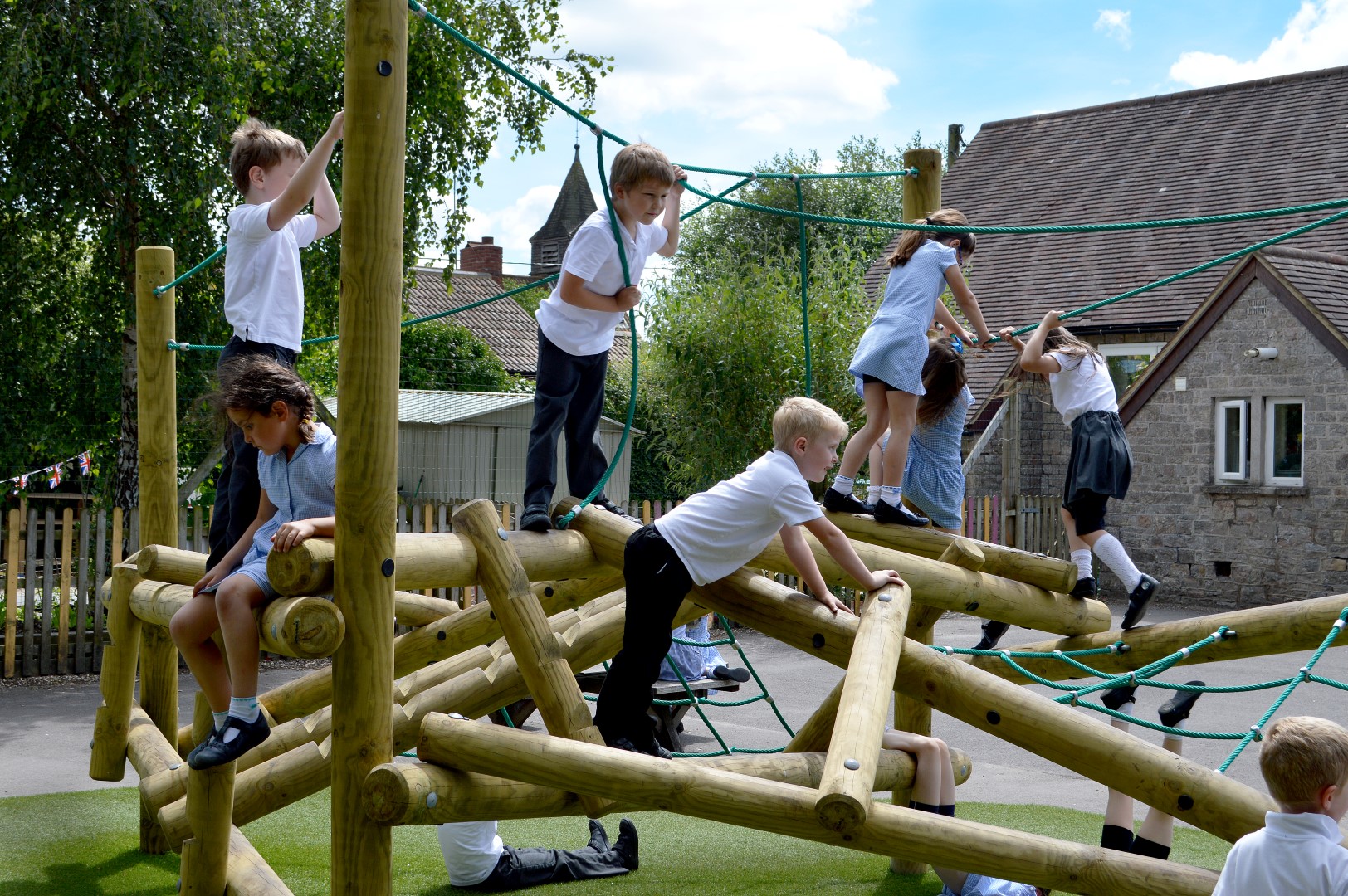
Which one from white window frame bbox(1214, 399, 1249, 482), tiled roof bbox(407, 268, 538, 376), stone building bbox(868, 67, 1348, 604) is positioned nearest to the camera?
white window frame bbox(1214, 399, 1249, 482)

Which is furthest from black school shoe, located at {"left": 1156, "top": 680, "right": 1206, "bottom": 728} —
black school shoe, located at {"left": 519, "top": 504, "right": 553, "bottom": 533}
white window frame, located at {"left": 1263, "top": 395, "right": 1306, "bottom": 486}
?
white window frame, located at {"left": 1263, "top": 395, "right": 1306, "bottom": 486}

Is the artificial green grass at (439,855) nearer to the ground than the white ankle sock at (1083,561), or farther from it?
nearer to the ground

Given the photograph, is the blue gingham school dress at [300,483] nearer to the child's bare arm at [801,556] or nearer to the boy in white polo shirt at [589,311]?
the boy in white polo shirt at [589,311]

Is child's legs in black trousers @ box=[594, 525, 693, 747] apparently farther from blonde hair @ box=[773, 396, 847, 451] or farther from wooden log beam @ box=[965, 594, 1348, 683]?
wooden log beam @ box=[965, 594, 1348, 683]

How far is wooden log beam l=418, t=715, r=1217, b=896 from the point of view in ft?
11.6

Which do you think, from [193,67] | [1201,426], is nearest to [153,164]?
[193,67]

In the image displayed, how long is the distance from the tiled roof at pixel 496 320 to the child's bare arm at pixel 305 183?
2624 centimetres

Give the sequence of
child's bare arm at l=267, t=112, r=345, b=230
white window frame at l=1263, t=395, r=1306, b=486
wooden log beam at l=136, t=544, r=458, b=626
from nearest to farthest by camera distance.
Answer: child's bare arm at l=267, t=112, r=345, b=230, wooden log beam at l=136, t=544, r=458, b=626, white window frame at l=1263, t=395, r=1306, b=486

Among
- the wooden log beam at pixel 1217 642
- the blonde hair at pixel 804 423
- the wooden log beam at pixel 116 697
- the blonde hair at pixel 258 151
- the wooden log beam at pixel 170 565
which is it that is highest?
the blonde hair at pixel 258 151

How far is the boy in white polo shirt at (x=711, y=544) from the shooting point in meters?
4.24

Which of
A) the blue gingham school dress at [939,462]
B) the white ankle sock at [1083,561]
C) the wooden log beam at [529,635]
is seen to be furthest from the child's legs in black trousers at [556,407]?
the white ankle sock at [1083,561]

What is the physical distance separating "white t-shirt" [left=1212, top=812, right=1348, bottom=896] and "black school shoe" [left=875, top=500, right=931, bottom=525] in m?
2.44

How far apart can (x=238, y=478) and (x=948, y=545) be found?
2.70 m

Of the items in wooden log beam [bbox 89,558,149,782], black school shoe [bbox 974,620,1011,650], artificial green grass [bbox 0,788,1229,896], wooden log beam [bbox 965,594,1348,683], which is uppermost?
wooden log beam [bbox 965,594,1348,683]
